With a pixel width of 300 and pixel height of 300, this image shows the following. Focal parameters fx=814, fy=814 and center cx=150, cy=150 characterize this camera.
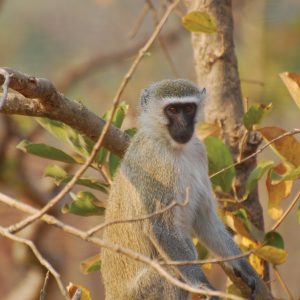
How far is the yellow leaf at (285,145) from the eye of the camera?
11.1 feet

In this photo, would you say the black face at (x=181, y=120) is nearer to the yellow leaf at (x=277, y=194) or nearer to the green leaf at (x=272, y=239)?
the yellow leaf at (x=277, y=194)

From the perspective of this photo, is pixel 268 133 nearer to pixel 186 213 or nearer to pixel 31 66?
pixel 186 213

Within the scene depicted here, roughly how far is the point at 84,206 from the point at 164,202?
36 cm

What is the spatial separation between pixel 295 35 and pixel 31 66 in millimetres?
7344

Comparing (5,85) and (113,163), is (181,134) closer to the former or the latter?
(113,163)

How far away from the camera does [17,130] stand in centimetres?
603

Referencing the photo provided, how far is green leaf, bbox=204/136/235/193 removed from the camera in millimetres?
3578

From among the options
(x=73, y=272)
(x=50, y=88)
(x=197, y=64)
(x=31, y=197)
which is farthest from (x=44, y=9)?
(x=50, y=88)

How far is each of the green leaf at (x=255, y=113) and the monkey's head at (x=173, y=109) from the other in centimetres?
29

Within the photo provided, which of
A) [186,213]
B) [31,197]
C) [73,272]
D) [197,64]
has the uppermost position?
[197,64]

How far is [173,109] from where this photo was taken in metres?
3.70

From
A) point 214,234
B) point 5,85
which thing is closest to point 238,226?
point 214,234

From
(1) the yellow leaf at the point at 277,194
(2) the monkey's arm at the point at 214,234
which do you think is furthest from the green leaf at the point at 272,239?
(2) the monkey's arm at the point at 214,234

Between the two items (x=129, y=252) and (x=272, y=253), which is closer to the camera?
(x=129, y=252)
